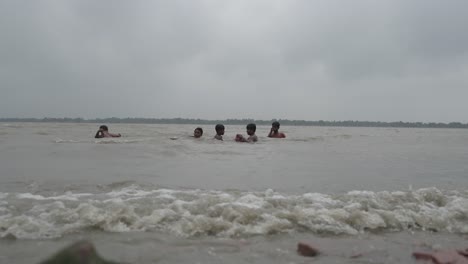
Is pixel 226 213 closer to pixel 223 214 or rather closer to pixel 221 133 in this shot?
pixel 223 214

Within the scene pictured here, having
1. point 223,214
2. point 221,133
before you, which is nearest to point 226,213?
point 223,214

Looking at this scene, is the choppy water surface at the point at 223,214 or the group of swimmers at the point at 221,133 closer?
the choppy water surface at the point at 223,214

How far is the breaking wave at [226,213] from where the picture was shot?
4.30 metres

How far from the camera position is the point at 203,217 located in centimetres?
459

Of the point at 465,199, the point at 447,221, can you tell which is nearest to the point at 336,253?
the point at 447,221

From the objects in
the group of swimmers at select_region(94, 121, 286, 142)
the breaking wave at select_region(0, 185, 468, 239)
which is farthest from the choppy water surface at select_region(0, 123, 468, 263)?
the group of swimmers at select_region(94, 121, 286, 142)

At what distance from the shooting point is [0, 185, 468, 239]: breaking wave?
4.30 meters

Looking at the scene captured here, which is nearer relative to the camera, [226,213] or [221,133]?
[226,213]

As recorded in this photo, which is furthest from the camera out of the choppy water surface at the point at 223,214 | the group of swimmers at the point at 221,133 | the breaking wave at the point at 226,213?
the group of swimmers at the point at 221,133

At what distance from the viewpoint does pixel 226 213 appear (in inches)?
188

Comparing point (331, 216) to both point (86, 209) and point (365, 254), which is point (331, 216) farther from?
point (86, 209)

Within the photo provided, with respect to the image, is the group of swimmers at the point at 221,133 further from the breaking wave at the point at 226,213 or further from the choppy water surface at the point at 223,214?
the breaking wave at the point at 226,213

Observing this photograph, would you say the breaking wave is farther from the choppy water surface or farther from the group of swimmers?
the group of swimmers

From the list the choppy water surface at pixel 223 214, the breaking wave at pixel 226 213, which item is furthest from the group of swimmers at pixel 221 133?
the breaking wave at pixel 226 213
